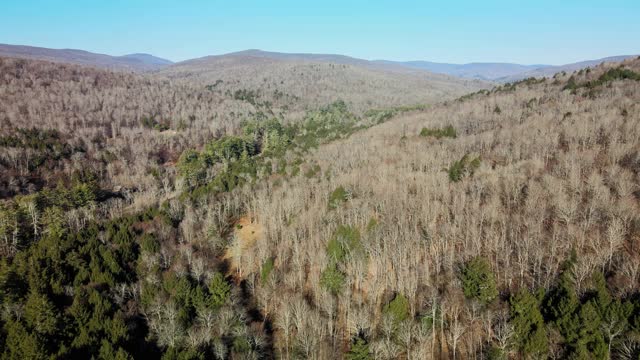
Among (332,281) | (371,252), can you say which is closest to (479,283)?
(371,252)

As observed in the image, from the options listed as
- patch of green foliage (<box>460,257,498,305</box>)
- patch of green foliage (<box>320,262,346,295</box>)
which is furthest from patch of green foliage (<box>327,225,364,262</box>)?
patch of green foliage (<box>460,257,498,305</box>)

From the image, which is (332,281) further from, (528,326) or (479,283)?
(528,326)

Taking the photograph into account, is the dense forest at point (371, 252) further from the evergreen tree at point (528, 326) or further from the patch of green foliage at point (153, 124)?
the patch of green foliage at point (153, 124)

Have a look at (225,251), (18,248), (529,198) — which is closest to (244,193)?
(225,251)

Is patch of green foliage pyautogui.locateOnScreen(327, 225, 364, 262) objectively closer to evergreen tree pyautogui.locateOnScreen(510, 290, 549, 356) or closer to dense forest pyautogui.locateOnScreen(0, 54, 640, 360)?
dense forest pyautogui.locateOnScreen(0, 54, 640, 360)

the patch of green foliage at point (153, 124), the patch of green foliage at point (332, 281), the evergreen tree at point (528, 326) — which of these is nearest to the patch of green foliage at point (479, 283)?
the evergreen tree at point (528, 326)

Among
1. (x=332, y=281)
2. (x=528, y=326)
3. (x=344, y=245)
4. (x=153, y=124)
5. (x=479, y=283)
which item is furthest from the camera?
(x=153, y=124)

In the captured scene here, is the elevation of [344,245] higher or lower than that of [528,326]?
lower

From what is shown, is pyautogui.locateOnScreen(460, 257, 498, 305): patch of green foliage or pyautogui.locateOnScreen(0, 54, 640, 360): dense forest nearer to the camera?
pyautogui.locateOnScreen(0, 54, 640, 360): dense forest

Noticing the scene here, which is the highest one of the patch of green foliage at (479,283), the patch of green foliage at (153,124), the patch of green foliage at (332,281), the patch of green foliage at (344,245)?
the patch of green foliage at (153,124)
